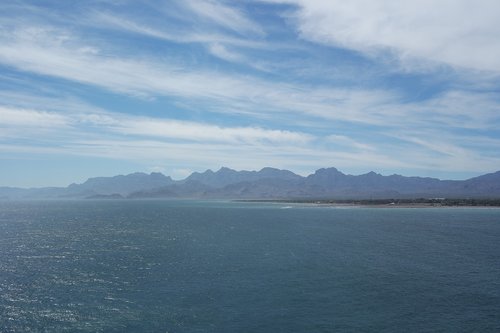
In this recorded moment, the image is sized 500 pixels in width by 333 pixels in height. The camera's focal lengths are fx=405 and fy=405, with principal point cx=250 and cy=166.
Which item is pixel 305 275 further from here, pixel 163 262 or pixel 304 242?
pixel 304 242

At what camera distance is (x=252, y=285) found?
5772cm

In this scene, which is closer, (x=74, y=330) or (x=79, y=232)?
(x=74, y=330)

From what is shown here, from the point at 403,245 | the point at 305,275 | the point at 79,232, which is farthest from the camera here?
the point at 79,232

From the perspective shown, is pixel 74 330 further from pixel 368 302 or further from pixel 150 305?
pixel 368 302

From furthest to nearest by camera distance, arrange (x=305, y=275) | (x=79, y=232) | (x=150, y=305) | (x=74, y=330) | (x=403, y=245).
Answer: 1. (x=79, y=232)
2. (x=403, y=245)
3. (x=305, y=275)
4. (x=150, y=305)
5. (x=74, y=330)

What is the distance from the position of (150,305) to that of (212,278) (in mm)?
14189

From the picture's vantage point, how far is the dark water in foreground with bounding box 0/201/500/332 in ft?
144

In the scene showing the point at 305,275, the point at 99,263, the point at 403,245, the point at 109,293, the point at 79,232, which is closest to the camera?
the point at 109,293

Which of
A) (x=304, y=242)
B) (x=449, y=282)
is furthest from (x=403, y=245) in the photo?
(x=449, y=282)

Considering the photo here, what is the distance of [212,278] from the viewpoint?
2434 inches

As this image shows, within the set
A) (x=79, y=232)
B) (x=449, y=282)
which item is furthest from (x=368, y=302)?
(x=79, y=232)

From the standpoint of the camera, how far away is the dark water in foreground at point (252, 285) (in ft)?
144

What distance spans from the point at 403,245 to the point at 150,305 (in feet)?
213

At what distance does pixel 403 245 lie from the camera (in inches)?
3674
